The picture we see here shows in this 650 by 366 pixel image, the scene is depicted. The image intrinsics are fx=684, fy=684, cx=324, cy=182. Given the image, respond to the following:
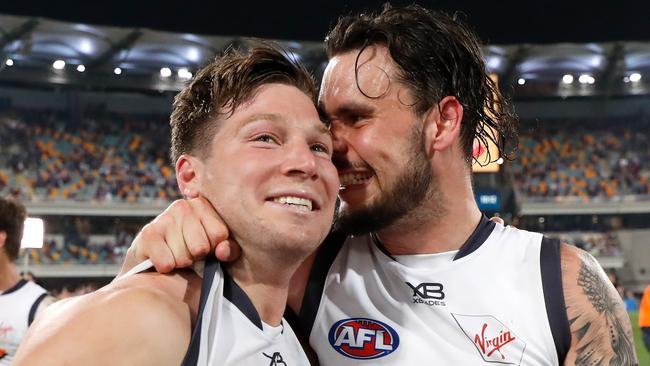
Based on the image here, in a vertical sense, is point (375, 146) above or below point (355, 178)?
above

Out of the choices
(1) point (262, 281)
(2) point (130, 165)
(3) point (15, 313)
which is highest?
(2) point (130, 165)

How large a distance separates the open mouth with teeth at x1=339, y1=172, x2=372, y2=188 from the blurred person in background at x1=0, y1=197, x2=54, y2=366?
4.02 meters

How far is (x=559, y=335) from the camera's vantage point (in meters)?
2.27

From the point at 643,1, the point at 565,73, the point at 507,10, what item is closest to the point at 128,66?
the point at 507,10

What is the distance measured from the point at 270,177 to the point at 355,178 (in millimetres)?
625

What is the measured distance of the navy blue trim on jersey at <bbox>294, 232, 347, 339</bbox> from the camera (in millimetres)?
2518

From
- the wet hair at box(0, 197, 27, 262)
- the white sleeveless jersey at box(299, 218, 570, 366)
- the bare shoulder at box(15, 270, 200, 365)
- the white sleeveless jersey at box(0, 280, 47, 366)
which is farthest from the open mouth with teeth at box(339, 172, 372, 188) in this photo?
the wet hair at box(0, 197, 27, 262)

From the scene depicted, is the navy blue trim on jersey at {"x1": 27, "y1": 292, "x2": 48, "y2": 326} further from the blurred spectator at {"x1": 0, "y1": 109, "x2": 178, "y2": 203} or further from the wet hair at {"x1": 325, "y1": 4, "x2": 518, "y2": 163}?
the blurred spectator at {"x1": 0, "y1": 109, "x2": 178, "y2": 203}

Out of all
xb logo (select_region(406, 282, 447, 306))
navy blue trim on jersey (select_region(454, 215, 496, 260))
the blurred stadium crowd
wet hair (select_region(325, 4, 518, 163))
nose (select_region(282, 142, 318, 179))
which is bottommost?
xb logo (select_region(406, 282, 447, 306))

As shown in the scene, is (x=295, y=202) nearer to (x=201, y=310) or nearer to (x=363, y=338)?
(x=201, y=310)

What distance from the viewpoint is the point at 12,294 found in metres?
5.75

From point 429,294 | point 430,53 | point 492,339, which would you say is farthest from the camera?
point 430,53

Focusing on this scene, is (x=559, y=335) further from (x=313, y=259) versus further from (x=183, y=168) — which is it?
(x=183, y=168)

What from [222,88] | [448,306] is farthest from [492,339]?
[222,88]
